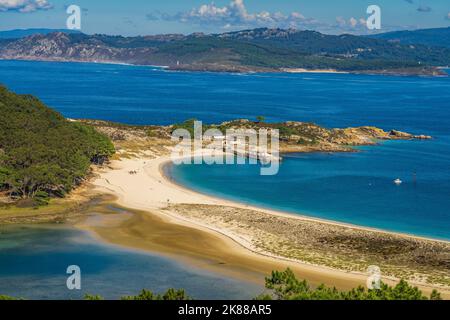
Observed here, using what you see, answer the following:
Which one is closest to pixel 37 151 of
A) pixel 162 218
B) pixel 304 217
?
pixel 162 218

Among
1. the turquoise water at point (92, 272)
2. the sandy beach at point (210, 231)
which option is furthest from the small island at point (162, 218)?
the turquoise water at point (92, 272)

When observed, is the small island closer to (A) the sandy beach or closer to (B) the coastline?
(A) the sandy beach

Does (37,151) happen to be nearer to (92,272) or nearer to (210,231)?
(210,231)

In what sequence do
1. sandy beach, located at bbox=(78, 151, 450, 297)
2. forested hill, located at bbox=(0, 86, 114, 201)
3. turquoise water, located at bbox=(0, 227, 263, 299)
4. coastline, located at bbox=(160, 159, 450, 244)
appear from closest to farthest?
turquoise water, located at bbox=(0, 227, 263, 299) < sandy beach, located at bbox=(78, 151, 450, 297) < coastline, located at bbox=(160, 159, 450, 244) < forested hill, located at bbox=(0, 86, 114, 201)

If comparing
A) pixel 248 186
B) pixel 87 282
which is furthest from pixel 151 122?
pixel 87 282

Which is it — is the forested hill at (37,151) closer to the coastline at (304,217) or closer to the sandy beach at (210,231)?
the sandy beach at (210,231)

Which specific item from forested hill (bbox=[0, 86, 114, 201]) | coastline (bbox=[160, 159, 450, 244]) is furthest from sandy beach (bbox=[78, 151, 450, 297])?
forested hill (bbox=[0, 86, 114, 201])

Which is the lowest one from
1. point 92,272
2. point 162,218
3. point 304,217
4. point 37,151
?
point 304,217
